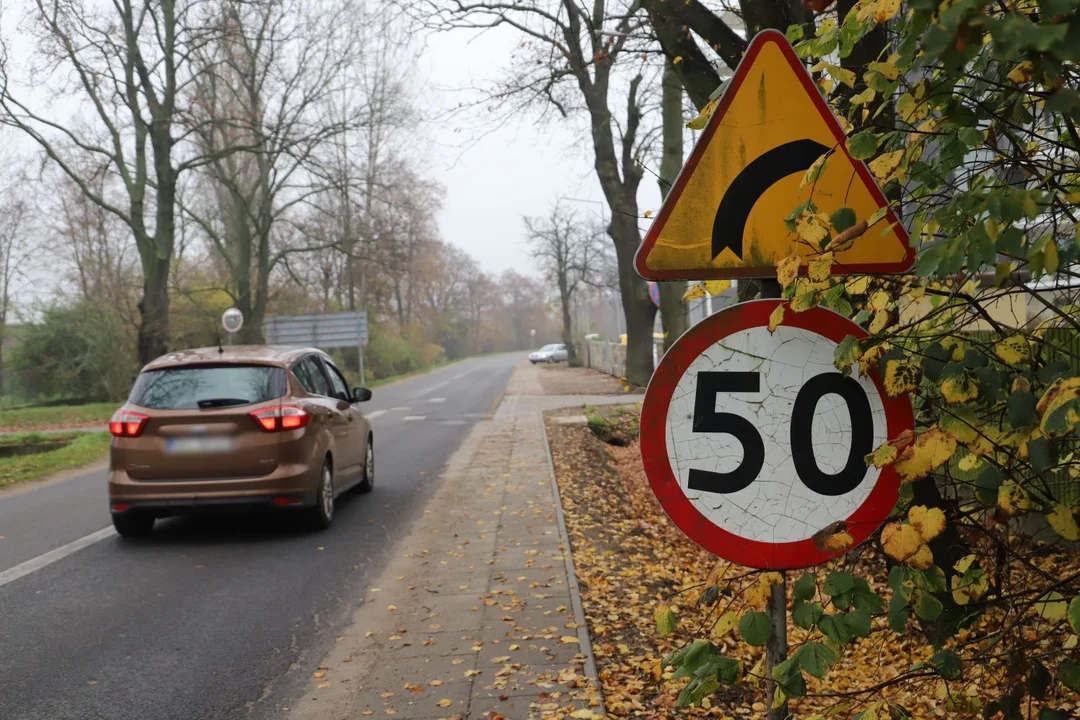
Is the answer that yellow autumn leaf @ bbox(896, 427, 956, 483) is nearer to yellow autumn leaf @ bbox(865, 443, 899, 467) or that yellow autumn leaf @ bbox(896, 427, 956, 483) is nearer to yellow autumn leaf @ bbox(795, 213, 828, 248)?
yellow autumn leaf @ bbox(865, 443, 899, 467)

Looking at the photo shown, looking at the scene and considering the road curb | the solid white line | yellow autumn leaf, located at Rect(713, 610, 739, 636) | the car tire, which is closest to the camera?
yellow autumn leaf, located at Rect(713, 610, 739, 636)

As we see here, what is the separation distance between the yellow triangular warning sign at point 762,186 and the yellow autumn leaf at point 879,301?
490 millimetres

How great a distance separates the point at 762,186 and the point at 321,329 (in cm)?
4413

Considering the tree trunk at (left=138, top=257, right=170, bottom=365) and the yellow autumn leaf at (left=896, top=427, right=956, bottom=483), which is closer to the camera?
the yellow autumn leaf at (left=896, top=427, right=956, bottom=483)

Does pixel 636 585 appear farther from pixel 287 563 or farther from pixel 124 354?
pixel 124 354

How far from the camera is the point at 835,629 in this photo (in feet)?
7.59

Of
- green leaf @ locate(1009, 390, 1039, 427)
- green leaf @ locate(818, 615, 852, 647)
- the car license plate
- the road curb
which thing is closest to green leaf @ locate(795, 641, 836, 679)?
green leaf @ locate(818, 615, 852, 647)

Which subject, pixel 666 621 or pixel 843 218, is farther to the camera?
pixel 666 621

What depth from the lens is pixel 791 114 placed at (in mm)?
2617

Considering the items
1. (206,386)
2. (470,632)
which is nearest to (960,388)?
(470,632)

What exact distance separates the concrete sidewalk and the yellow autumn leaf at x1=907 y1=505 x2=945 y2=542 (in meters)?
2.30

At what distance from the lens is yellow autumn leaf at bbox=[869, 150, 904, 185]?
268 centimetres

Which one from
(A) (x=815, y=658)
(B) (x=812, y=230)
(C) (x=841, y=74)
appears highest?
(C) (x=841, y=74)

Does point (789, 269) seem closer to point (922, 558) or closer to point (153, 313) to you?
point (922, 558)
